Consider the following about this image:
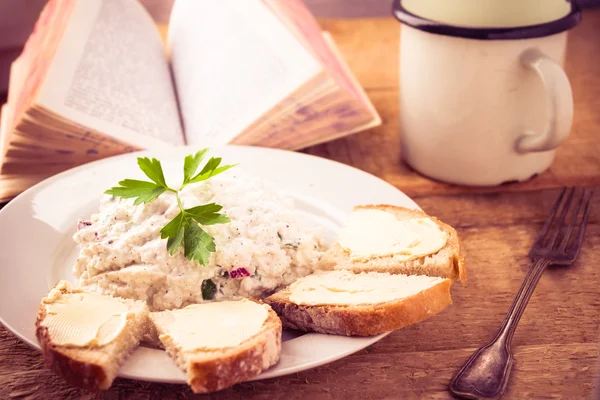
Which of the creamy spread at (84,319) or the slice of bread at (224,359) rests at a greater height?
the creamy spread at (84,319)

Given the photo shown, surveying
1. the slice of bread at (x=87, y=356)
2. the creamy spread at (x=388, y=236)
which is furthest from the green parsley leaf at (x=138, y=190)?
the creamy spread at (x=388, y=236)

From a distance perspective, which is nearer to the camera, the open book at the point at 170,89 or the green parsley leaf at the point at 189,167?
the green parsley leaf at the point at 189,167

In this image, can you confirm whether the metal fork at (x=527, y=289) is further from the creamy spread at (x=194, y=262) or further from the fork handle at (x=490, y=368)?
the creamy spread at (x=194, y=262)

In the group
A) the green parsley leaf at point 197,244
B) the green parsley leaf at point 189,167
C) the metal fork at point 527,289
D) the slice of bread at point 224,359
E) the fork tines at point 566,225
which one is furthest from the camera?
the fork tines at point 566,225

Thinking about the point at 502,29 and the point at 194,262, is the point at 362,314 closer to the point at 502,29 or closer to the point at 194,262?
the point at 194,262

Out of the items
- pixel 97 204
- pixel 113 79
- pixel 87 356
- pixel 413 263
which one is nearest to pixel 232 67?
pixel 113 79

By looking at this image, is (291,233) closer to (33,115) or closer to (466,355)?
(466,355)

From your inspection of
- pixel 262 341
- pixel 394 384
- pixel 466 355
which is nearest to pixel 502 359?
pixel 466 355
